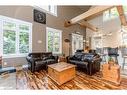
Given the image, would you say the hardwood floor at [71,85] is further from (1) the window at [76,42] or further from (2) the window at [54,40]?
(1) the window at [76,42]

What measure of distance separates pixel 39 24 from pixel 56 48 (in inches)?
88.5

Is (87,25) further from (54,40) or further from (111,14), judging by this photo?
(54,40)

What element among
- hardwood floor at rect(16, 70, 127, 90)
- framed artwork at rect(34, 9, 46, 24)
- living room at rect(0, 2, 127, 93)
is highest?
framed artwork at rect(34, 9, 46, 24)

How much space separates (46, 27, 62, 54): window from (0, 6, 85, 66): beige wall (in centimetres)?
29

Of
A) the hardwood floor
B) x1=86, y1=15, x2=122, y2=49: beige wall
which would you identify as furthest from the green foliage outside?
x1=86, y1=15, x2=122, y2=49: beige wall

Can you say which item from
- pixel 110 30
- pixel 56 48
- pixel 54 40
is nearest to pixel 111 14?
pixel 110 30

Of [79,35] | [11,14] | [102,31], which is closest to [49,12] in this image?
[11,14]

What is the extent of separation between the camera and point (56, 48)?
827 cm

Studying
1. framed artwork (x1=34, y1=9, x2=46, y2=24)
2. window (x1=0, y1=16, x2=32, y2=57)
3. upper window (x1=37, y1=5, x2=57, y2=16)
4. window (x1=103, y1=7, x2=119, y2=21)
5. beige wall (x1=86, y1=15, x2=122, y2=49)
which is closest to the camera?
window (x1=0, y1=16, x2=32, y2=57)

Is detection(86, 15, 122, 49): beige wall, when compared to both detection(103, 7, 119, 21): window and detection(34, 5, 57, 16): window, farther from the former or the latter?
detection(34, 5, 57, 16): window

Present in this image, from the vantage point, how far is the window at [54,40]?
755 cm

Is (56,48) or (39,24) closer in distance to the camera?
(39,24)

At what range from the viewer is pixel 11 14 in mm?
5316

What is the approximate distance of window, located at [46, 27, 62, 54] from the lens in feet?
24.8
